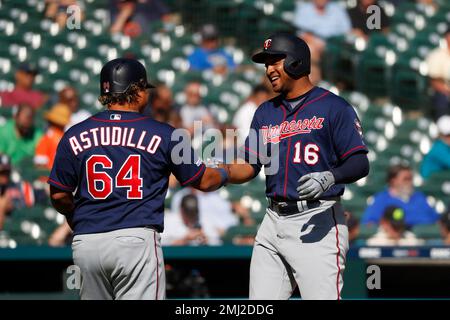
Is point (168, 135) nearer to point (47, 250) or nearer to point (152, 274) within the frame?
point (152, 274)

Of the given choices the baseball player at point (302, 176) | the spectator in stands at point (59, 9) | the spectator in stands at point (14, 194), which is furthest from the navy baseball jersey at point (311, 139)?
the spectator in stands at point (59, 9)

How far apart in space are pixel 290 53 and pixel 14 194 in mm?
4297

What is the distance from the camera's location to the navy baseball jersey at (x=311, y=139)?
15.5 ft

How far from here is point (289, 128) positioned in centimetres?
484

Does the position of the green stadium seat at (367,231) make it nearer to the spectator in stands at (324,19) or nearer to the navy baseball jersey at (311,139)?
the navy baseball jersey at (311,139)

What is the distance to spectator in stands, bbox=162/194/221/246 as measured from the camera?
777 cm

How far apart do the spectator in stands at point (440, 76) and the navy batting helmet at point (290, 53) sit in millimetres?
5529

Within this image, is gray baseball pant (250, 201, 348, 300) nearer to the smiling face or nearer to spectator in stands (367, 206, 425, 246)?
the smiling face

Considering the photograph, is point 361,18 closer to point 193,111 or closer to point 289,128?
point 193,111

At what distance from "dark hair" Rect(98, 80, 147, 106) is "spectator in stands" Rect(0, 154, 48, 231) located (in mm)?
3874

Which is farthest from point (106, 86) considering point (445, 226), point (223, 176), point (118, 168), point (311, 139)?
point (445, 226)

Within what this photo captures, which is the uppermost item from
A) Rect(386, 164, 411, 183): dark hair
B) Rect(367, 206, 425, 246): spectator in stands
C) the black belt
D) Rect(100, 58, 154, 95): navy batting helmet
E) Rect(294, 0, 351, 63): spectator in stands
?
Rect(294, 0, 351, 63): spectator in stands

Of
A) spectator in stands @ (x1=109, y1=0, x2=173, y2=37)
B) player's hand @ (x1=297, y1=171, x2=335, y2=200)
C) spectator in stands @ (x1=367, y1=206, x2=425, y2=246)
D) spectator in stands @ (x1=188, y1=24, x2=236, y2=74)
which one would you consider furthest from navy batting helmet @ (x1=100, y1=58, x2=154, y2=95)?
spectator in stands @ (x1=109, y1=0, x2=173, y2=37)

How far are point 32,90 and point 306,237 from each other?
6.09m
